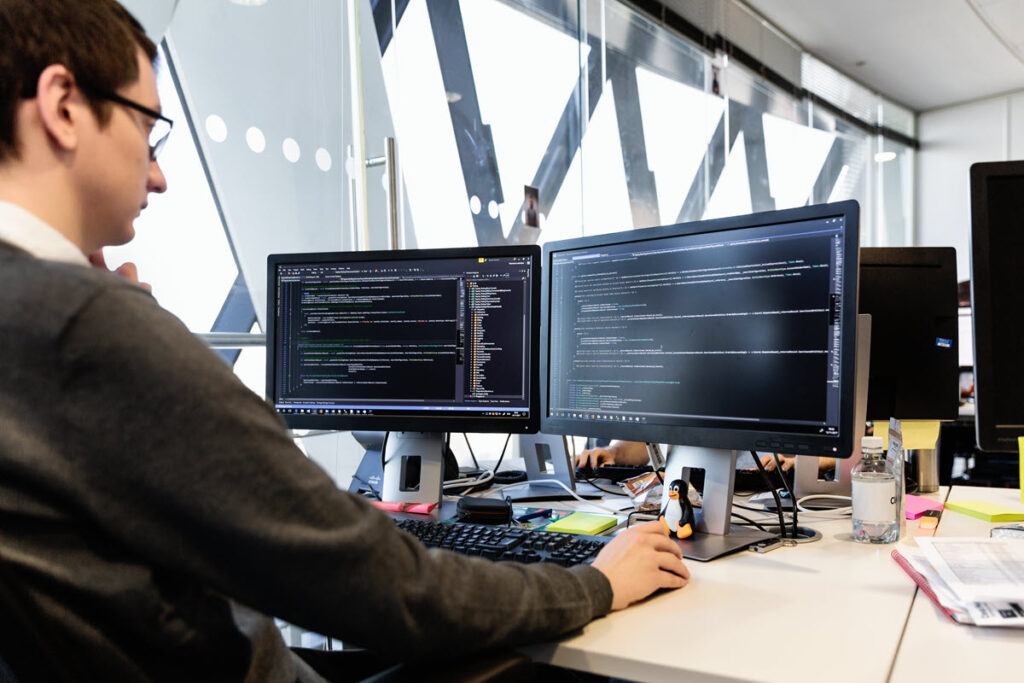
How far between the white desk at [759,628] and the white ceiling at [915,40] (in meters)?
5.24

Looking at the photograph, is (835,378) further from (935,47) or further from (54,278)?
(935,47)

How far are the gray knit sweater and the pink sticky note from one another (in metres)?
1.17

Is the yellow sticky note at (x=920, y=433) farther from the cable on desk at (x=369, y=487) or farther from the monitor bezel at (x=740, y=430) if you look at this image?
the cable on desk at (x=369, y=487)

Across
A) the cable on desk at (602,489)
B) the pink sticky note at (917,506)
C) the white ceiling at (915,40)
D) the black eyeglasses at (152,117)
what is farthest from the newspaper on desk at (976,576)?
the white ceiling at (915,40)

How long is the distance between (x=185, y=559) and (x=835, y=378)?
88cm

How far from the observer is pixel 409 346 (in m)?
1.52

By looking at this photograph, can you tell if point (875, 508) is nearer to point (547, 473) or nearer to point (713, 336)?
point (713, 336)

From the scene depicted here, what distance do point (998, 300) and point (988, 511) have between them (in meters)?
0.56

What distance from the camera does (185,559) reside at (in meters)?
0.61

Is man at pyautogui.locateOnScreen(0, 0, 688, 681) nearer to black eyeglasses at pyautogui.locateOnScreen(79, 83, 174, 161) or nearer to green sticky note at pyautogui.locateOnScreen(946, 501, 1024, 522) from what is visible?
black eyeglasses at pyautogui.locateOnScreen(79, 83, 174, 161)

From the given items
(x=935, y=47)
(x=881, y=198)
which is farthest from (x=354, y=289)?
(x=881, y=198)

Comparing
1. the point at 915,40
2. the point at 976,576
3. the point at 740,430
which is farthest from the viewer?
the point at 915,40

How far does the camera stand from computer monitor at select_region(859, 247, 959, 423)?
167cm

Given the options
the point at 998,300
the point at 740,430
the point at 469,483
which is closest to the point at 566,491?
the point at 469,483
